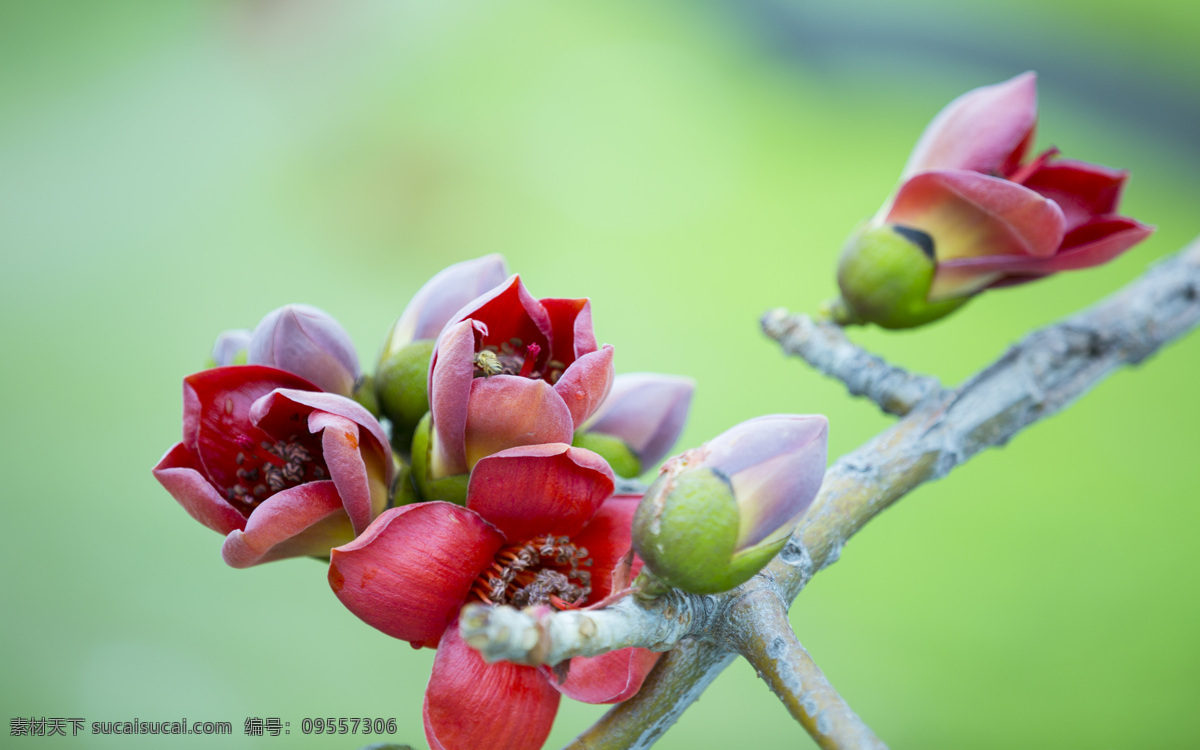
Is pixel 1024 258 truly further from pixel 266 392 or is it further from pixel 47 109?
pixel 47 109

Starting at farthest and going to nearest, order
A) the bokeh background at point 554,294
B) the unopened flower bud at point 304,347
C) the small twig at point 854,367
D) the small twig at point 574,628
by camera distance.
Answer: the bokeh background at point 554,294, the small twig at point 854,367, the unopened flower bud at point 304,347, the small twig at point 574,628

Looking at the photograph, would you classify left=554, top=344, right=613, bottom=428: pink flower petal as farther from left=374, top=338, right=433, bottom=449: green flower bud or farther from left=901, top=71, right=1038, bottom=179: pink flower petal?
left=901, top=71, right=1038, bottom=179: pink flower petal

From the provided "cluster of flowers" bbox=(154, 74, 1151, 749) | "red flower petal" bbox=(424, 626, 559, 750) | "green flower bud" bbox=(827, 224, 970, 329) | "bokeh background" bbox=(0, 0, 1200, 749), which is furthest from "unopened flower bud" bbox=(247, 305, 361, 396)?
"bokeh background" bbox=(0, 0, 1200, 749)

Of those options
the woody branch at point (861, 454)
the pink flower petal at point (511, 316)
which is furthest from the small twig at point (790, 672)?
the pink flower petal at point (511, 316)

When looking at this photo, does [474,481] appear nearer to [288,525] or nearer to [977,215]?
[288,525]

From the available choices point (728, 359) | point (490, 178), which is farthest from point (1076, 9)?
point (490, 178)

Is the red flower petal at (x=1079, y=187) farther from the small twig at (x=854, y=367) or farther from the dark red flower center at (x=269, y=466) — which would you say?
the dark red flower center at (x=269, y=466)
